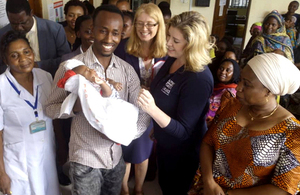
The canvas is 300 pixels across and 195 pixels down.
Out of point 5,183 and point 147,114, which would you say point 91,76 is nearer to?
point 147,114

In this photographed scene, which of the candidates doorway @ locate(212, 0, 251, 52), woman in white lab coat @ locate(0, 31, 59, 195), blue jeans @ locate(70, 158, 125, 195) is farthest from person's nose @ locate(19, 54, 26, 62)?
doorway @ locate(212, 0, 251, 52)

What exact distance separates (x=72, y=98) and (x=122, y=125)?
12.3 inches


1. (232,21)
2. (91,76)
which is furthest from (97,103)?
(232,21)

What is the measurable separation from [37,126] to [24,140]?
12 cm

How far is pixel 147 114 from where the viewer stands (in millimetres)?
1632

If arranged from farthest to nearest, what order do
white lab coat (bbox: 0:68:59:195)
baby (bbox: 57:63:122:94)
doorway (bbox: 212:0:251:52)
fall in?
1. doorway (bbox: 212:0:251:52)
2. white lab coat (bbox: 0:68:59:195)
3. baby (bbox: 57:63:122:94)

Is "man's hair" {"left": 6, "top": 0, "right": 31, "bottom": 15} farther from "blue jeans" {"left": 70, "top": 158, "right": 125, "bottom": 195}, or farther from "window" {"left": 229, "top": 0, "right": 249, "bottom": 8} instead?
"window" {"left": 229, "top": 0, "right": 249, "bottom": 8}

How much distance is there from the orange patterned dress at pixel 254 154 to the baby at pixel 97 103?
1.78 ft

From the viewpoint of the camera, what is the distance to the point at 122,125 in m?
1.38

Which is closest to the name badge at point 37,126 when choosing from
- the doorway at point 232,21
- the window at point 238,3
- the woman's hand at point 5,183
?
the woman's hand at point 5,183

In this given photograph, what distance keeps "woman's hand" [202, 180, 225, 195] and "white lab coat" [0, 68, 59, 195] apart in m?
1.12

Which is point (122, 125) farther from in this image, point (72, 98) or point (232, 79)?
point (232, 79)

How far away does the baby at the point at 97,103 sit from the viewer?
4.10 feet

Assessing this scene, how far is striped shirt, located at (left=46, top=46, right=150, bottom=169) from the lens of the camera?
1.43m
